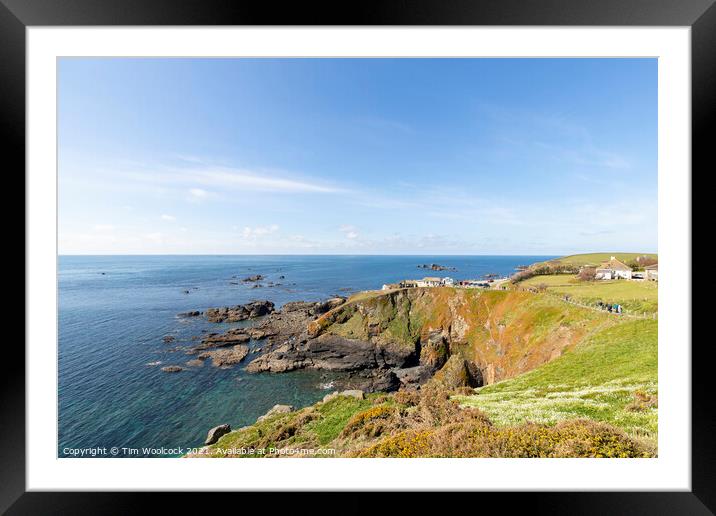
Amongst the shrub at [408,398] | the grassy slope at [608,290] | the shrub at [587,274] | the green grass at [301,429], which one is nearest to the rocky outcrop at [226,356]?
the green grass at [301,429]

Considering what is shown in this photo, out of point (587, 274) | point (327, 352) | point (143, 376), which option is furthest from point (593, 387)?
point (143, 376)

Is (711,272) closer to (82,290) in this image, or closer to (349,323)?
(349,323)

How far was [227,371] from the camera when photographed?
1129cm

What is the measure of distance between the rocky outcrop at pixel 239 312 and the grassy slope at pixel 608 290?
16381 mm

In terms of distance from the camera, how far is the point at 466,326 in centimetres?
1205

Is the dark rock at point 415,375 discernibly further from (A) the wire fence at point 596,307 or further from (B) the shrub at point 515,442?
(B) the shrub at point 515,442

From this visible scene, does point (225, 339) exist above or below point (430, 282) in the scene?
below

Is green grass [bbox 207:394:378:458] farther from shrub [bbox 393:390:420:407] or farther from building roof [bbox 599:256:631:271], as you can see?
building roof [bbox 599:256:631:271]

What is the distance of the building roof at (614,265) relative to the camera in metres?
6.85

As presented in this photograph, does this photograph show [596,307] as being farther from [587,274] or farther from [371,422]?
[371,422]

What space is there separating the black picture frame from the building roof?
6.09 metres

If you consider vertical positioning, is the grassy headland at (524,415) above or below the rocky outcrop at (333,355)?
above

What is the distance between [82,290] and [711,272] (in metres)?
22.6
